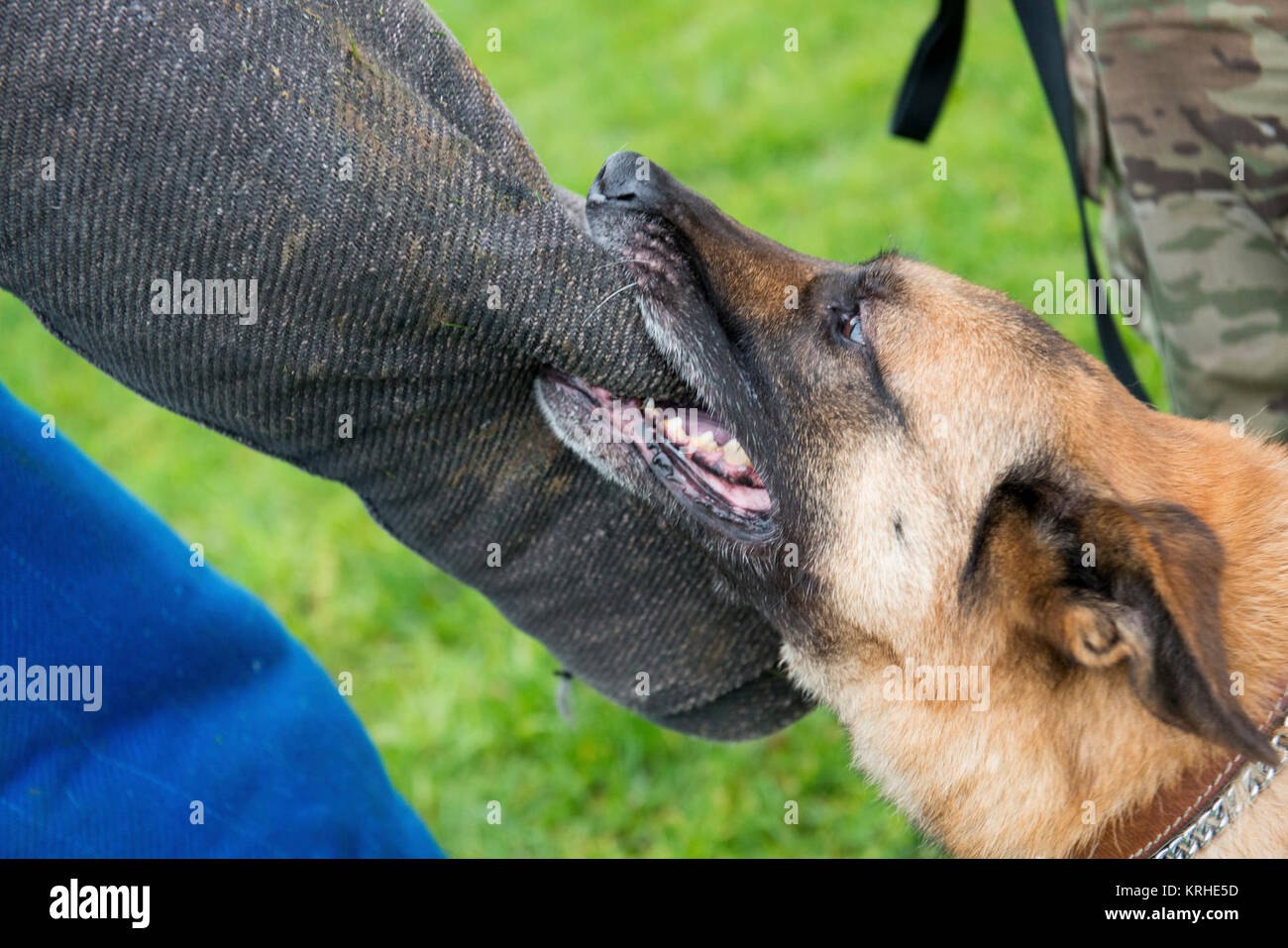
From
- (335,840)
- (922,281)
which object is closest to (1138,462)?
(922,281)

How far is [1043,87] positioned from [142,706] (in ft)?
9.25

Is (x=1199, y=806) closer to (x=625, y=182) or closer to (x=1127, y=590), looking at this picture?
(x=1127, y=590)

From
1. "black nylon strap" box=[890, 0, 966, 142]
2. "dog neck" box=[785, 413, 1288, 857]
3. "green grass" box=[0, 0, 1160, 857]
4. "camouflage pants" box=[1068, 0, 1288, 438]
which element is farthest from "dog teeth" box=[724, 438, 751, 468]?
"black nylon strap" box=[890, 0, 966, 142]

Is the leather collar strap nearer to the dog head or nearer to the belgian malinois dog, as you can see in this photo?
the belgian malinois dog

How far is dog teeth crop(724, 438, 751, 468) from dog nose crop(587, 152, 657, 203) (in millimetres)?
624

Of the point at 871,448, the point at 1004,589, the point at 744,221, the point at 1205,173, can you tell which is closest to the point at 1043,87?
the point at 1205,173

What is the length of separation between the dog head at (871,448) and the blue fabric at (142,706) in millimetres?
923

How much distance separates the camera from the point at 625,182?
2.56 meters

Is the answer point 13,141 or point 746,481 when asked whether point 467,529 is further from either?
point 13,141

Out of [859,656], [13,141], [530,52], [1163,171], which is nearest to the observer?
[13,141]

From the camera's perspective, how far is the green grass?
4035 millimetres

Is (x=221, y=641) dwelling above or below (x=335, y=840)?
above

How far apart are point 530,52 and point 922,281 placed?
6.79m

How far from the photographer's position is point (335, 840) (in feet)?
8.21
